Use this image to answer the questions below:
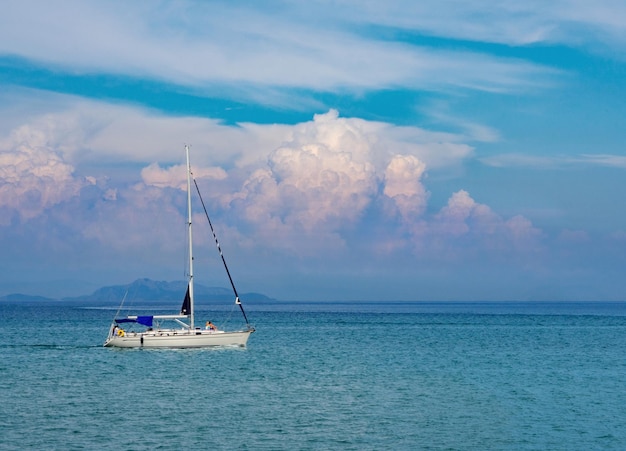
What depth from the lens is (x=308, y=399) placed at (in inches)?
2147

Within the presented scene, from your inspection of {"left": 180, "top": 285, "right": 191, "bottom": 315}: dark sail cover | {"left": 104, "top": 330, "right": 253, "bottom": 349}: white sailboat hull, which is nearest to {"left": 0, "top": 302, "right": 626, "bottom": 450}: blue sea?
{"left": 104, "top": 330, "right": 253, "bottom": 349}: white sailboat hull

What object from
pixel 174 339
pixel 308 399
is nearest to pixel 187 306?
pixel 174 339

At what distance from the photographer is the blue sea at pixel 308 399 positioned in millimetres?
42300

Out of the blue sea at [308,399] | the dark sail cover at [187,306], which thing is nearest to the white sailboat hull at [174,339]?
the blue sea at [308,399]

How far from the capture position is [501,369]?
75.9 m

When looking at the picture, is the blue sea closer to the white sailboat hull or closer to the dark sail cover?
the white sailboat hull

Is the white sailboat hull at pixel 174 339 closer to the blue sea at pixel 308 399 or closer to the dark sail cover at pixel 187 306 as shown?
the blue sea at pixel 308 399

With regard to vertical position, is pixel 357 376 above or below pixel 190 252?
below

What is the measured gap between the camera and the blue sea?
139ft

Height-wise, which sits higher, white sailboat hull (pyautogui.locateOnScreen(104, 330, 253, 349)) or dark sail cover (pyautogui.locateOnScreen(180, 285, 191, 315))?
dark sail cover (pyautogui.locateOnScreen(180, 285, 191, 315))

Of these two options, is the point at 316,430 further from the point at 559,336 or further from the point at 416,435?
the point at 559,336

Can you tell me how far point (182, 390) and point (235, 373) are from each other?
33.3 ft

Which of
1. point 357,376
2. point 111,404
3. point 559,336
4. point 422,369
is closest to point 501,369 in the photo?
point 422,369

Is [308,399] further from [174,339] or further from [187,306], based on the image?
[187,306]
